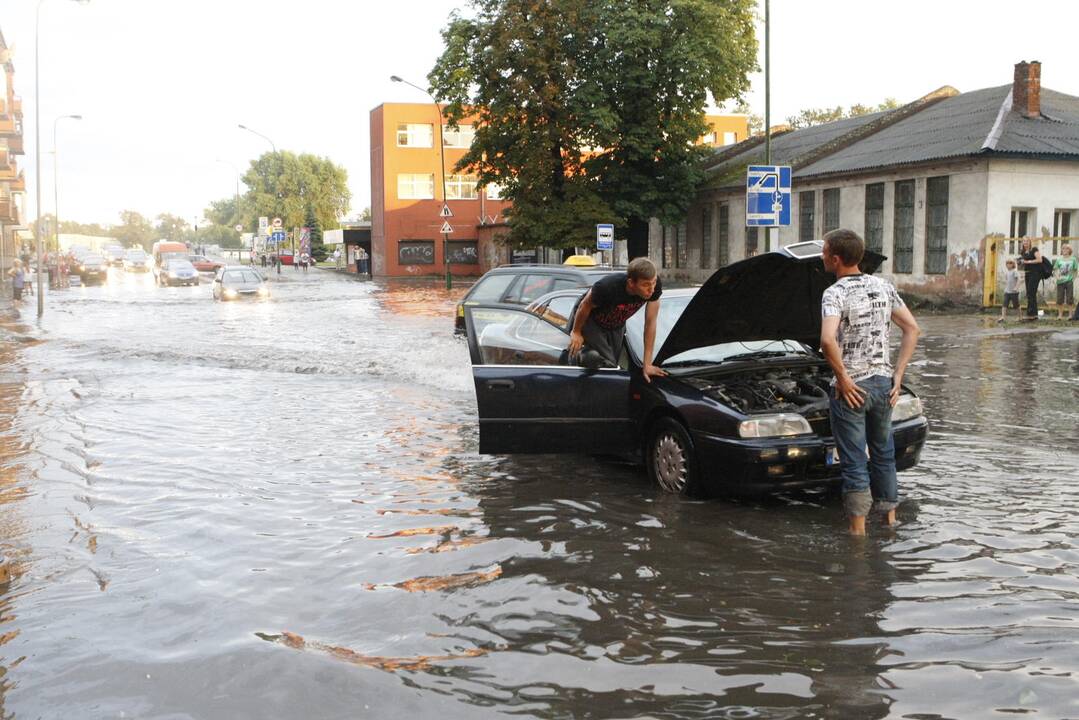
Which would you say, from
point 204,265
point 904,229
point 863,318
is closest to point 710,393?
point 863,318

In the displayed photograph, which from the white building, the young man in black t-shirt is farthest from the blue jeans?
the white building

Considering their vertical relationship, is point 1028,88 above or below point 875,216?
above

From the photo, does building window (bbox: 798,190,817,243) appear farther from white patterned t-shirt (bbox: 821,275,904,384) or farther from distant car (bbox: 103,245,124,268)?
distant car (bbox: 103,245,124,268)

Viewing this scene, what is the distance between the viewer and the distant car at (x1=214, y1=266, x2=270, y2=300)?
3741 cm

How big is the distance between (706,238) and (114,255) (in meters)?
69.1

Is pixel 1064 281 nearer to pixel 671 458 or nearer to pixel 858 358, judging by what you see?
pixel 671 458

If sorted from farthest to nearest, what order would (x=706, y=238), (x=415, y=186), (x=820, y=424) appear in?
(x=415, y=186) → (x=706, y=238) → (x=820, y=424)

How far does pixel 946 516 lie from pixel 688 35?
32461 millimetres

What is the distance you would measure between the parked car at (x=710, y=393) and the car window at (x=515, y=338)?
0.02 metres

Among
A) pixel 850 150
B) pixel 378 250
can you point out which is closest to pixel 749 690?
pixel 850 150

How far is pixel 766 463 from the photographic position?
6379mm

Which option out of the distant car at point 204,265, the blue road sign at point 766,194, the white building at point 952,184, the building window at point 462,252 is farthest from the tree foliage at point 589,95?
the distant car at point 204,265

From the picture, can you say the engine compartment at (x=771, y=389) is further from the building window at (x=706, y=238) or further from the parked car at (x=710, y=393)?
the building window at (x=706, y=238)

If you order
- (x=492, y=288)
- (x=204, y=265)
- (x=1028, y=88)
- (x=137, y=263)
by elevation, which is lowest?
(x=492, y=288)
